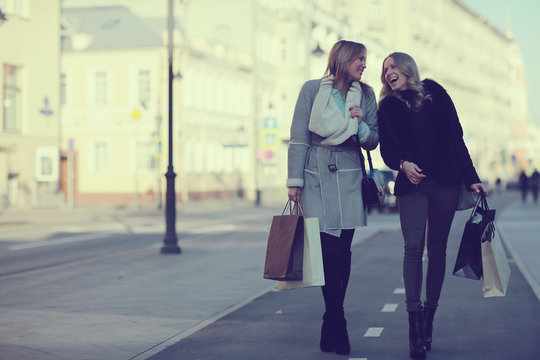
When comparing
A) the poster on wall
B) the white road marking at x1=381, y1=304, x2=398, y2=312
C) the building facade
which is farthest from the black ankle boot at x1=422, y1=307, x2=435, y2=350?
the poster on wall

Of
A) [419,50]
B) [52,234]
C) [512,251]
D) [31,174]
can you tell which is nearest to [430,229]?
[512,251]

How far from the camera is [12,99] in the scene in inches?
1469

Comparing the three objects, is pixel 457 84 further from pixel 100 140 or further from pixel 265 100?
pixel 100 140

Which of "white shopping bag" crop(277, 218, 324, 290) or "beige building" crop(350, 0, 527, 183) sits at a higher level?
"beige building" crop(350, 0, 527, 183)

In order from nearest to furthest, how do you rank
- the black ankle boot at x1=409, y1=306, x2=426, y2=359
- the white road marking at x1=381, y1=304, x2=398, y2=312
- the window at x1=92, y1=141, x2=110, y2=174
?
the black ankle boot at x1=409, y1=306, x2=426, y2=359 → the white road marking at x1=381, y1=304, x2=398, y2=312 → the window at x1=92, y1=141, x2=110, y2=174

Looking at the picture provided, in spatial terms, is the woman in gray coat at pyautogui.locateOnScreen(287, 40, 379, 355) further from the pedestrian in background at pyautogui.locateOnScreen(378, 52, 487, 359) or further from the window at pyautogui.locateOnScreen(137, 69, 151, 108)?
the window at pyautogui.locateOnScreen(137, 69, 151, 108)

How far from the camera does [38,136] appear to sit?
38.4 metres

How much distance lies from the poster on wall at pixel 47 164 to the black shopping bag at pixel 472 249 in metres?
33.2

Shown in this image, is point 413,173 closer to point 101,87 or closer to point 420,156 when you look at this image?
point 420,156

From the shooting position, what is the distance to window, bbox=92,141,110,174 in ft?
159

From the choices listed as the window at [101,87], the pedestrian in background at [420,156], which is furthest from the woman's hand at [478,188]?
the window at [101,87]

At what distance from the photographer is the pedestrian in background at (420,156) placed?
249 inches

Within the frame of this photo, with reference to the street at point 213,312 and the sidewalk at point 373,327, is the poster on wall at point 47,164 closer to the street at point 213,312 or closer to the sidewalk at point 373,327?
the street at point 213,312

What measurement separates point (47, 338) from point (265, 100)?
53.5 meters
